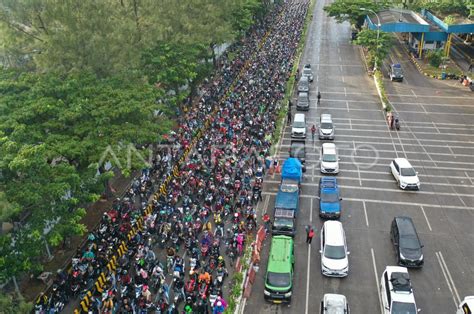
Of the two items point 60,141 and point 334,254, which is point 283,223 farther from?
Result: point 60,141

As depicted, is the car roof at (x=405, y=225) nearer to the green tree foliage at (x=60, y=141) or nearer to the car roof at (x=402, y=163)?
the car roof at (x=402, y=163)

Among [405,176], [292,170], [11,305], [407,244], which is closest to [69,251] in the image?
[11,305]

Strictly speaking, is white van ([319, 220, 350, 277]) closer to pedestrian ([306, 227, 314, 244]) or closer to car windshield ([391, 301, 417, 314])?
pedestrian ([306, 227, 314, 244])

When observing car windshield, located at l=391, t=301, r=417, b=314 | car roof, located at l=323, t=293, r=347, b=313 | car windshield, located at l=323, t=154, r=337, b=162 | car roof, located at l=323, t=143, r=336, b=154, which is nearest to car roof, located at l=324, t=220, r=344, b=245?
car roof, located at l=323, t=293, r=347, b=313

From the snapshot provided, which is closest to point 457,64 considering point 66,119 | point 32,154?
point 66,119

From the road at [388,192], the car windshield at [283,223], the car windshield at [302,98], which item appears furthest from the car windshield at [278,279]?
the car windshield at [302,98]

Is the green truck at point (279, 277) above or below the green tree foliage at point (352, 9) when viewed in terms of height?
below

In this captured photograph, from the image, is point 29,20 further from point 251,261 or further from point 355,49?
point 355,49
